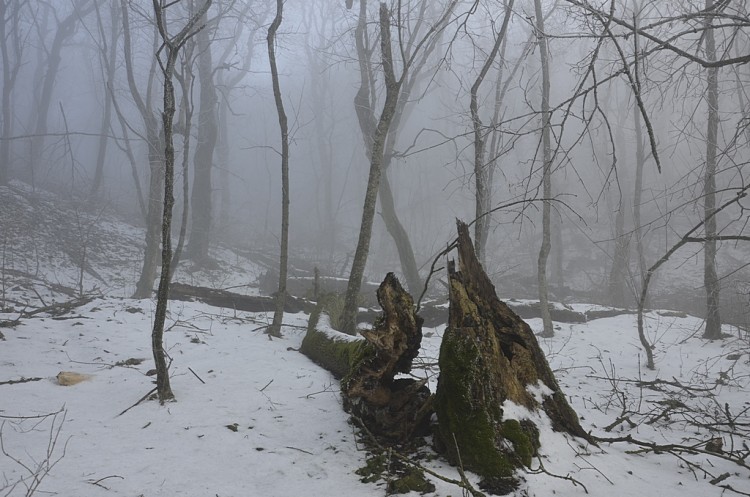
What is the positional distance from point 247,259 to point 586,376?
15.6m

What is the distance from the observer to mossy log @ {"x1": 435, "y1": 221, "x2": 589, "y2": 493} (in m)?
2.38

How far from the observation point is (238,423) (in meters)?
3.25

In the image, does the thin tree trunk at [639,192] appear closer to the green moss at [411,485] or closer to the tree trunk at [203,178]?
the green moss at [411,485]

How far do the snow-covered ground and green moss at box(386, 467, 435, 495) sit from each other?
0.17ft

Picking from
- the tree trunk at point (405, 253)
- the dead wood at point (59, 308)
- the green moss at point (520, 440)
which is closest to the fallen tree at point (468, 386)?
the green moss at point (520, 440)

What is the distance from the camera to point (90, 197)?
791 inches

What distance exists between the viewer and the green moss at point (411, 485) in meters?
2.24

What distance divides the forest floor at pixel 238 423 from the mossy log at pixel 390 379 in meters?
0.20

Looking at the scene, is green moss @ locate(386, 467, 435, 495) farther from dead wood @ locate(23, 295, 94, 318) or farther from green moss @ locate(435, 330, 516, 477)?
dead wood @ locate(23, 295, 94, 318)

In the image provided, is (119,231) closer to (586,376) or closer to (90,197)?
(90,197)

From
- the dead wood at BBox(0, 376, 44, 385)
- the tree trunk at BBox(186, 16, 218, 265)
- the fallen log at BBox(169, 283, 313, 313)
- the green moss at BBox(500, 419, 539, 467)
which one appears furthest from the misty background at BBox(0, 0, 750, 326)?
the dead wood at BBox(0, 376, 44, 385)

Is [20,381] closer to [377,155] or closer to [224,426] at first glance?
[224,426]

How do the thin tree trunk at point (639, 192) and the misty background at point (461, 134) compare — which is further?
the thin tree trunk at point (639, 192)

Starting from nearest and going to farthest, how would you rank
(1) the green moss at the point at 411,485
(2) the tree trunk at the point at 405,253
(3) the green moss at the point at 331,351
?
(1) the green moss at the point at 411,485 < (3) the green moss at the point at 331,351 < (2) the tree trunk at the point at 405,253
